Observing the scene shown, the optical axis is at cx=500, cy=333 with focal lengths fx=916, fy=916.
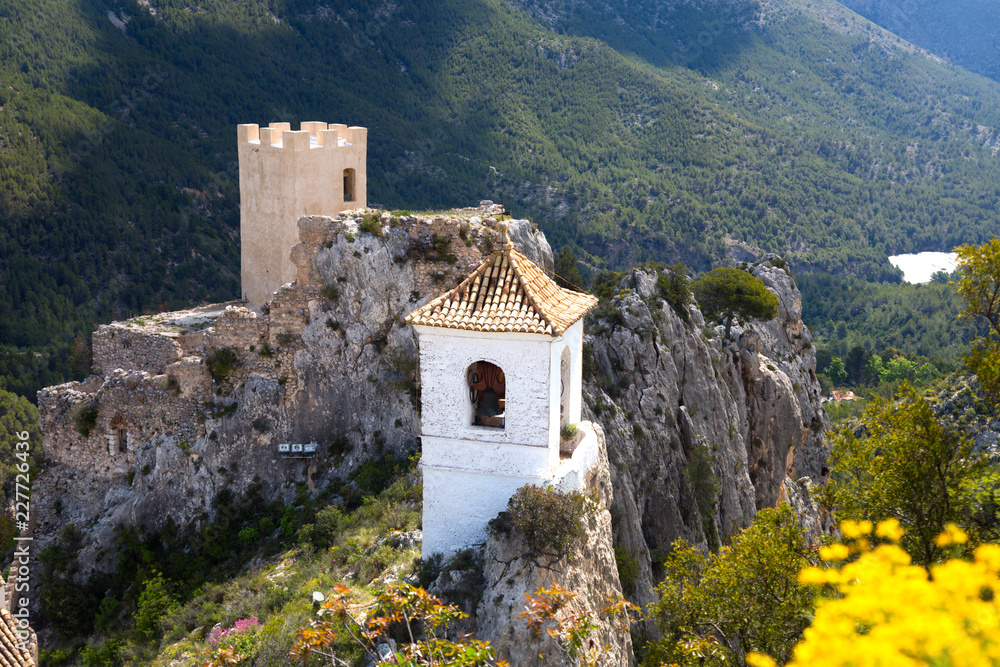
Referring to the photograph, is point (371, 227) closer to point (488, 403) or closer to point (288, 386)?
point (288, 386)

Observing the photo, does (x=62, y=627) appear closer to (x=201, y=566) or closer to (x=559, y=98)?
(x=201, y=566)

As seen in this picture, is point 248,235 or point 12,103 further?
point 12,103

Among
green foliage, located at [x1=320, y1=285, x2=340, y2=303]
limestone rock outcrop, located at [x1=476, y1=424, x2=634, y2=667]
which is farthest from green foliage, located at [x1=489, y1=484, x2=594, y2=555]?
green foliage, located at [x1=320, y1=285, x2=340, y2=303]

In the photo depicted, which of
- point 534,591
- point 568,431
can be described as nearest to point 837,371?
point 568,431

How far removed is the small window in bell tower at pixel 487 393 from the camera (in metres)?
14.6

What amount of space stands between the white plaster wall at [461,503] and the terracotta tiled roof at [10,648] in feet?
26.2

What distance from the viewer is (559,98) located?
83.7 metres

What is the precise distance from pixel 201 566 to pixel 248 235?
913cm

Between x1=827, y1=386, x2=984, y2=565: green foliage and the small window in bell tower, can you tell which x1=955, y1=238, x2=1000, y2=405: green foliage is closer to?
x1=827, y1=386, x2=984, y2=565: green foliage

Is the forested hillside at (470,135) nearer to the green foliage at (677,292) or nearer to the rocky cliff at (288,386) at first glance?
the rocky cliff at (288,386)

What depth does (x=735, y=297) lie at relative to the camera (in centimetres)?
3828

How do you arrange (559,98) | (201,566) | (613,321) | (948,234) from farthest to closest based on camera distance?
(948,234) < (559,98) < (613,321) < (201,566)

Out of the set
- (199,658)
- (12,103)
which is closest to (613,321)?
(199,658)

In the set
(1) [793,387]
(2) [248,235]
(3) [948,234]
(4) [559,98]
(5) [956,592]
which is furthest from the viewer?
(3) [948,234]
